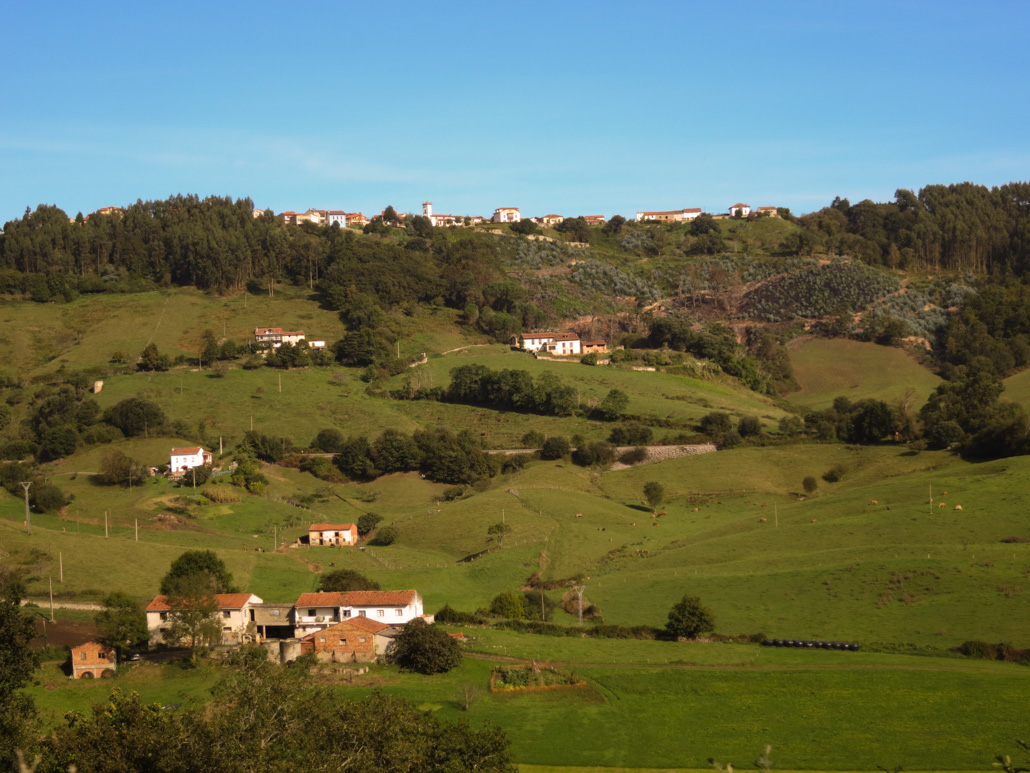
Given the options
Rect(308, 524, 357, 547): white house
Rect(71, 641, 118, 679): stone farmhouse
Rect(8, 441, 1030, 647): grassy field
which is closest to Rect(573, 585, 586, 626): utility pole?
Rect(8, 441, 1030, 647): grassy field

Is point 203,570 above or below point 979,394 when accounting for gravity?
below

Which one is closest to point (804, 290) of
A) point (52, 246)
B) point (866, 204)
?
point (866, 204)

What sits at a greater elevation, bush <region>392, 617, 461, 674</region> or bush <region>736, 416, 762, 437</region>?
bush <region>736, 416, 762, 437</region>

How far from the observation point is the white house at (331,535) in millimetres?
69062

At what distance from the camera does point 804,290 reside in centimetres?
15600

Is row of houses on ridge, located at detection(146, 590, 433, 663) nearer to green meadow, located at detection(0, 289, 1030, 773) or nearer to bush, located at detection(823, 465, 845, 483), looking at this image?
green meadow, located at detection(0, 289, 1030, 773)

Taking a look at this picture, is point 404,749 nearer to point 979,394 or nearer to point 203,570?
point 203,570

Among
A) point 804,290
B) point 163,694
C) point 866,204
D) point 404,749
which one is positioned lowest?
point 163,694

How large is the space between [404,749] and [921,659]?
27413 millimetres

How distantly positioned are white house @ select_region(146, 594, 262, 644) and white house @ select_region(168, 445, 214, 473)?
34.0 metres

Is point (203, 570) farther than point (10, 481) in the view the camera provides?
No

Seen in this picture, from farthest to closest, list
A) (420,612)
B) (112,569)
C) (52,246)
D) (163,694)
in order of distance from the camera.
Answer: (52,246) → (112,569) → (420,612) → (163,694)

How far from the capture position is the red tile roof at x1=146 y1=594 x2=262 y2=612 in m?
48.7

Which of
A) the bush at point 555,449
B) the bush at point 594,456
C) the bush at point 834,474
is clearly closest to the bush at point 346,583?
the bush at point 555,449
